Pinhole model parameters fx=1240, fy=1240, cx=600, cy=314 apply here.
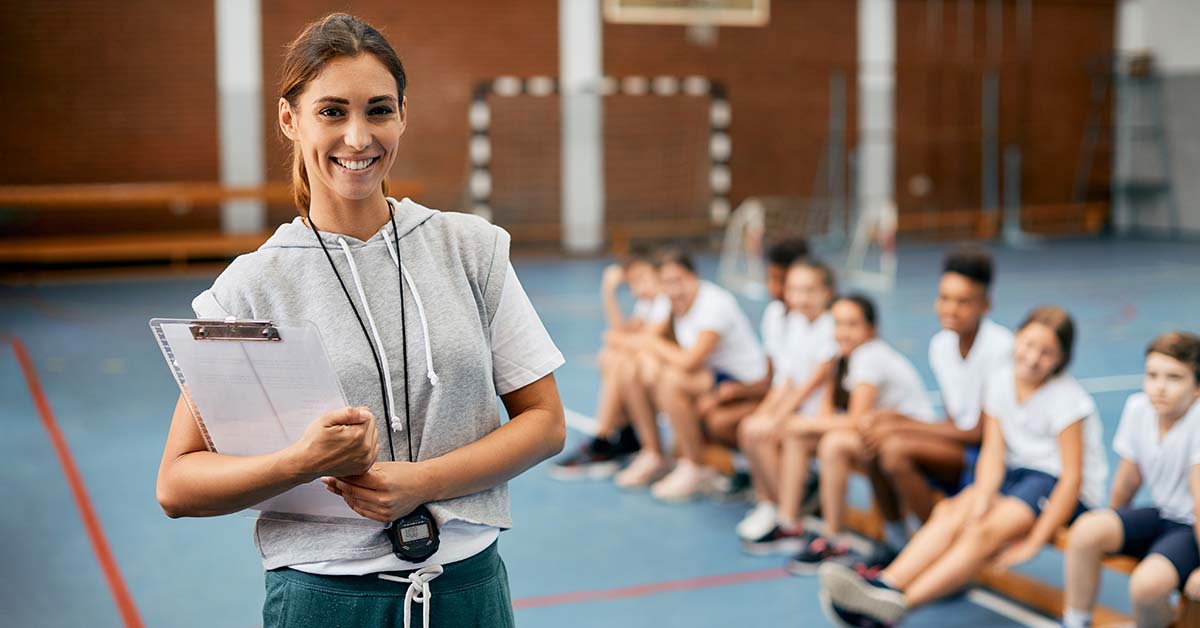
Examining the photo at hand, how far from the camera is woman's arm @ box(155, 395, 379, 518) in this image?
1244 millimetres

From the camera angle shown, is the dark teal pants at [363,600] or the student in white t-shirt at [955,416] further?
the student in white t-shirt at [955,416]

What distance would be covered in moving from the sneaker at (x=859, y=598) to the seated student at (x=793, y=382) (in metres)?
0.95

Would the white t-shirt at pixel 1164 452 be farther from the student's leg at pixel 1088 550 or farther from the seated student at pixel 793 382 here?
the seated student at pixel 793 382

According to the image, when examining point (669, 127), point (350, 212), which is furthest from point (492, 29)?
point (350, 212)

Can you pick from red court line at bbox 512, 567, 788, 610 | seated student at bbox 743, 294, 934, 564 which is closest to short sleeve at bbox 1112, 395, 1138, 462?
seated student at bbox 743, 294, 934, 564

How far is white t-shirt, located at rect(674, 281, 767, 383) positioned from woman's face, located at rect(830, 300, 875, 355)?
853 mm

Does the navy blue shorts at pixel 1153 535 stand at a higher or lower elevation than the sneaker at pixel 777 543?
higher

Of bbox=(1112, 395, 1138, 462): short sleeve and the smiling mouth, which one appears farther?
bbox=(1112, 395, 1138, 462): short sleeve

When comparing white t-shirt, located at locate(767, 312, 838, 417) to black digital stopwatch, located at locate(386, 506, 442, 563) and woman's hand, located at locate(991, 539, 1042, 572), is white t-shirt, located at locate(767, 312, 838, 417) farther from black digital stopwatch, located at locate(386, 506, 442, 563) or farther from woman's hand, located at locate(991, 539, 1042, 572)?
black digital stopwatch, located at locate(386, 506, 442, 563)

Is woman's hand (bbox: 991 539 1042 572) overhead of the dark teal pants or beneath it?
beneath

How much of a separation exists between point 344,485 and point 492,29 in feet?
44.8

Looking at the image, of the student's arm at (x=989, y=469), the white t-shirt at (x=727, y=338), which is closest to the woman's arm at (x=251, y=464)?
the student's arm at (x=989, y=469)

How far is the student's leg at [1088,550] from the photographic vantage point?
325 centimetres

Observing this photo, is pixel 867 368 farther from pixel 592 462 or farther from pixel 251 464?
pixel 251 464
